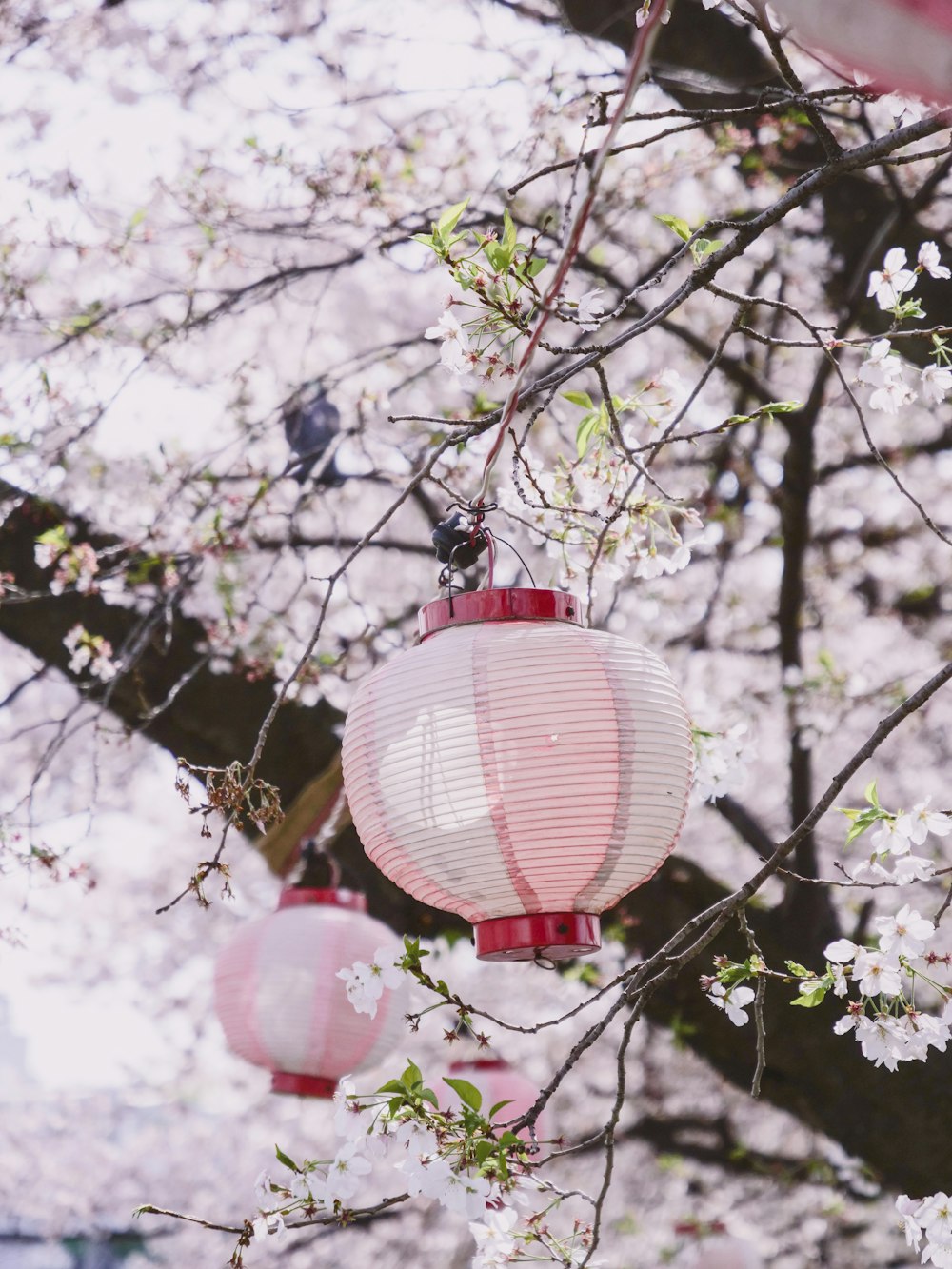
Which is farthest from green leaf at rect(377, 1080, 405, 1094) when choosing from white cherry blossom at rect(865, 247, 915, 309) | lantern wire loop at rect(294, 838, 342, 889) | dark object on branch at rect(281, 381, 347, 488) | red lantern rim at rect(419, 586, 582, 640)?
dark object on branch at rect(281, 381, 347, 488)

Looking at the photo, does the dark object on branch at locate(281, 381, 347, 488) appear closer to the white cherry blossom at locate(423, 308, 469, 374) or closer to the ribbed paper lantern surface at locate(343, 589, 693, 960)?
the white cherry blossom at locate(423, 308, 469, 374)

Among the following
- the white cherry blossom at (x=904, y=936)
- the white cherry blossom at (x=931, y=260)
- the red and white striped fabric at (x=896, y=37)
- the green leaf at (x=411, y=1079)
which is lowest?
the green leaf at (x=411, y=1079)

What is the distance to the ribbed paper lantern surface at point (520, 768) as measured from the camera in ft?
5.23

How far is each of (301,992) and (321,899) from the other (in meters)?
0.24

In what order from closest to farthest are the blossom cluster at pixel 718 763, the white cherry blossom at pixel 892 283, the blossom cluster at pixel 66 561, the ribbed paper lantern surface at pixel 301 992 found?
the white cherry blossom at pixel 892 283, the blossom cluster at pixel 718 763, the ribbed paper lantern surface at pixel 301 992, the blossom cluster at pixel 66 561

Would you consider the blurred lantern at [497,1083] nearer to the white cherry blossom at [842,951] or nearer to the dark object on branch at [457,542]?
the white cherry blossom at [842,951]

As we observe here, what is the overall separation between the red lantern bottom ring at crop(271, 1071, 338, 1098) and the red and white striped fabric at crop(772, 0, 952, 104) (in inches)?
107

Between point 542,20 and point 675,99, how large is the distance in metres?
1.08

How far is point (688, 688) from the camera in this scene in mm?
6508

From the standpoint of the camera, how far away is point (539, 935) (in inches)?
66.2

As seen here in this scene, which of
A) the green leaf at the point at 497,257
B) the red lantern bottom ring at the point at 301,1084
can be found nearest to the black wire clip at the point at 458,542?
the green leaf at the point at 497,257

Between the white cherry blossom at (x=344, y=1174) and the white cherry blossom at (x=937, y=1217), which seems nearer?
the white cherry blossom at (x=344, y=1174)

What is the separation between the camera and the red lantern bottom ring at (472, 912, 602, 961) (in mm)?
1684

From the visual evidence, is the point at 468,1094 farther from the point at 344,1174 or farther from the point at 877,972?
the point at 877,972
